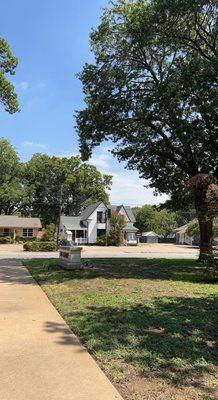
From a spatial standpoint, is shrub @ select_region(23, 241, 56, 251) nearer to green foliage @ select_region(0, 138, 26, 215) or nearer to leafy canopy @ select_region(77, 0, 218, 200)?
leafy canopy @ select_region(77, 0, 218, 200)

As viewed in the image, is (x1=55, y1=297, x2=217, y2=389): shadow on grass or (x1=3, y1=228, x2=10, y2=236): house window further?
(x1=3, y1=228, x2=10, y2=236): house window

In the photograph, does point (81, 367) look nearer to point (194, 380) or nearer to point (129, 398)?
point (129, 398)

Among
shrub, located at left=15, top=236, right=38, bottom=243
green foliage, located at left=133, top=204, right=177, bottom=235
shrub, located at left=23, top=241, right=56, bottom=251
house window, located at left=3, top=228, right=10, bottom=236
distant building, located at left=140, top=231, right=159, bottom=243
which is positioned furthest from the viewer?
green foliage, located at left=133, top=204, right=177, bottom=235

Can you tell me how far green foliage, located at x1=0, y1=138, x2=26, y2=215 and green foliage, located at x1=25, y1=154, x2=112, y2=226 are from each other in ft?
6.45

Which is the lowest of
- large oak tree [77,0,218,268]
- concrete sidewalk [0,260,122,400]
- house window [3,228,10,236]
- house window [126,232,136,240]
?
concrete sidewalk [0,260,122,400]

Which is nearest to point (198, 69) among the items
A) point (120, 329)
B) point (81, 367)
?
point (120, 329)

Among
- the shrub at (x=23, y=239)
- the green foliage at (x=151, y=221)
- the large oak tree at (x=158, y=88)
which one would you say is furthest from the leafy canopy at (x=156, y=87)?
the green foliage at (x=151, y=221)

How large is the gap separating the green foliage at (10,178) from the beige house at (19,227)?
7961mm

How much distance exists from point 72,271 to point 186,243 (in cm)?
6269

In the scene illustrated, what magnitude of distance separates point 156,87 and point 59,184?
57614 millimetres

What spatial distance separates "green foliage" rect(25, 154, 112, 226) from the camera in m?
72.3

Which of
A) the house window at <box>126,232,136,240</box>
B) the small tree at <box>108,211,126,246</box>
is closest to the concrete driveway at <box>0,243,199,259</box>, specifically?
the small tree at <box>108,211,126,246</box>

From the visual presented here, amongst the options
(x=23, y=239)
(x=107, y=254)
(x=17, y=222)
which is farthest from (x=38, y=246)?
(x=17, y=222)

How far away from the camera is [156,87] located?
18.0 m
